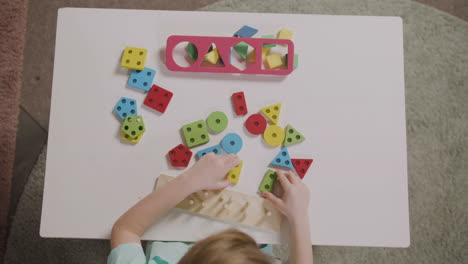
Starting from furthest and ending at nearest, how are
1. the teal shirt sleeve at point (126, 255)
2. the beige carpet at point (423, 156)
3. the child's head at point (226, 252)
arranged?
1. the beige carpet at point (423, 156)
2. the teal shirt sleeve at point (126, 255)
3. the child's head at point (226, 252)

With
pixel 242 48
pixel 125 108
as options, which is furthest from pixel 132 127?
pixel 242 48

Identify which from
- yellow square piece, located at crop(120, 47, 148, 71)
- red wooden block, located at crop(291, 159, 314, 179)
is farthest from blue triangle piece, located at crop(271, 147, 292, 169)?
yellow square piece, located at crop(120, 47, 148, 71)

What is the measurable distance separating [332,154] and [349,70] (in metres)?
0.18

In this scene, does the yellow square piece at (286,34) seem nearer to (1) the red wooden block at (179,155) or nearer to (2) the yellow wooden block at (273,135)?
(2) the yellow wooden block at (273,135)

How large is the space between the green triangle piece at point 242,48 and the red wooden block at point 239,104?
8 centimetres

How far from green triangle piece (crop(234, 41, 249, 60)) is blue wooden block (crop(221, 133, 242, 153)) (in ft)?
0.56

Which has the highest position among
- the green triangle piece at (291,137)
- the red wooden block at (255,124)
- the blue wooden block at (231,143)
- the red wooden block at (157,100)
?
the red wooden block at (157,100)

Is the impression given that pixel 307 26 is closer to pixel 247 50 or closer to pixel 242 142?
pixel 247 50

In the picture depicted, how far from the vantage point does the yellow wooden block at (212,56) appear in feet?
2.60

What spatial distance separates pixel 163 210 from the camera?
73 cm

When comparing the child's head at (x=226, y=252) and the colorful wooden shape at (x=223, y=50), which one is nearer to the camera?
the child's head at (x=226, y=252)

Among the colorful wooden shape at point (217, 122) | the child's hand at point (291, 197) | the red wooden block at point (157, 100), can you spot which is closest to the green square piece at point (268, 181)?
the child's hand at point (291, 197)

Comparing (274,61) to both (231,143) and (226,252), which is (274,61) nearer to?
(231,143)

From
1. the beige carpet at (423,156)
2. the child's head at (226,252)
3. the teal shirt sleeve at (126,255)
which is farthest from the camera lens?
the beige carpet at (423,156)
